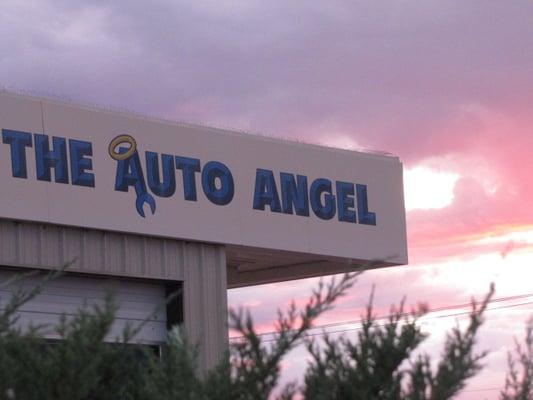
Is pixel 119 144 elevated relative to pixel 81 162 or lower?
elevated

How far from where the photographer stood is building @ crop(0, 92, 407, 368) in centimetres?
1906

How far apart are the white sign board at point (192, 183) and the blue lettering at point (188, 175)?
0.02 m

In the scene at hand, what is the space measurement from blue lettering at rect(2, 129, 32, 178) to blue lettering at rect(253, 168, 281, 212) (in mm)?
4983

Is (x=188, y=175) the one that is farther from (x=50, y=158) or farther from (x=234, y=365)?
(x=234, y=365)

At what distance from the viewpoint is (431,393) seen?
7566 millimetres

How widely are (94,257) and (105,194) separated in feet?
3.51

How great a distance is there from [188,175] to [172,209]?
0.73 m

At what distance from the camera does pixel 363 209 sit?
2411 cm

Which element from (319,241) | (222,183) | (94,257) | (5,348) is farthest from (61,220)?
(5,348)

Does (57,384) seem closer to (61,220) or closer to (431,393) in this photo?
(431,393)

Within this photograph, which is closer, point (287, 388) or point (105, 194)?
point (287, 388)

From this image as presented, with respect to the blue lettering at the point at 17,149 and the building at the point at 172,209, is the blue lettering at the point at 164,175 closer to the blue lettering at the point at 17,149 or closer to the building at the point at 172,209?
the building at the point at 172,209

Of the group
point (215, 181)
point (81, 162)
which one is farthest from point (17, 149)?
point (215, 181)

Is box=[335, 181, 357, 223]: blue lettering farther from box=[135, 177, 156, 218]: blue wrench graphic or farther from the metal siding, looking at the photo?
box=[135, 177, 156, 218]: blue wrench graphic
